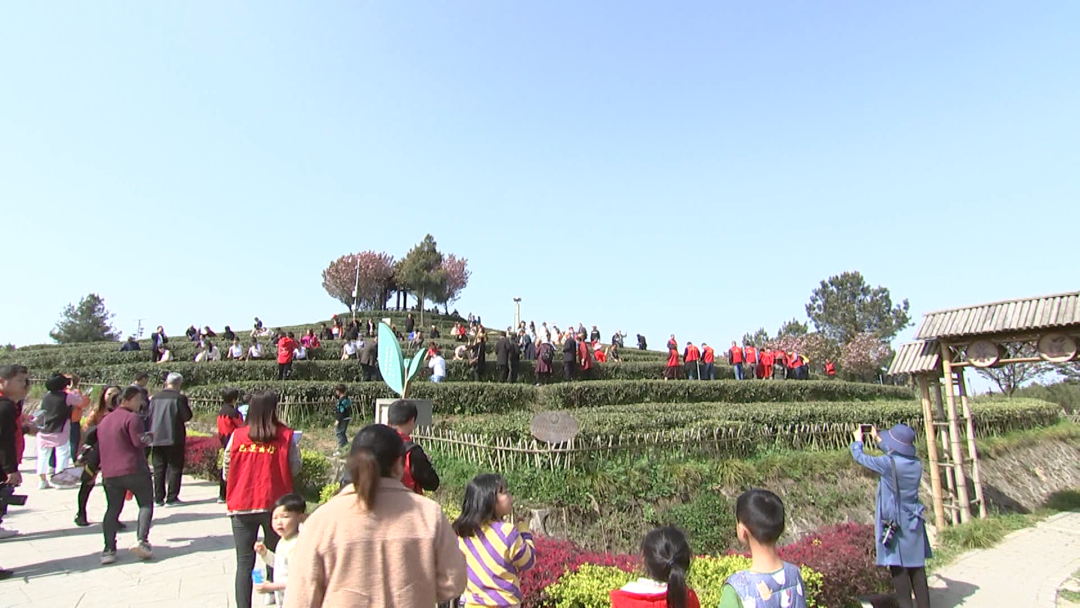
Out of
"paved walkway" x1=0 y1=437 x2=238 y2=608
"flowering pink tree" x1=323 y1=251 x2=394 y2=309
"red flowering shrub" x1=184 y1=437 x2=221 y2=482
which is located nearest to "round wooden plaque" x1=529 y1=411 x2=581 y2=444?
"paved walkway" x1=0 y1=437 x2=238 y2=608

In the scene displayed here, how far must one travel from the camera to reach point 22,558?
6574mm

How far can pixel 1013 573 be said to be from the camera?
25.8ft

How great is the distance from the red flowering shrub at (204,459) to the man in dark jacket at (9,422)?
4.59 m

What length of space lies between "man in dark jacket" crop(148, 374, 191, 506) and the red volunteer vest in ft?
15.3

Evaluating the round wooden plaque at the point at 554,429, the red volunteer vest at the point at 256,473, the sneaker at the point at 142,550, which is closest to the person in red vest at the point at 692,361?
the round wooden plaque at the point at 554,429

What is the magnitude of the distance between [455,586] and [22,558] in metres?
6.88

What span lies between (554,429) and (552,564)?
10.8 ft

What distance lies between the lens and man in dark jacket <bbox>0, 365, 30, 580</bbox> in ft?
20.0

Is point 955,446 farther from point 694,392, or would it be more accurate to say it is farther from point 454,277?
point 454,277

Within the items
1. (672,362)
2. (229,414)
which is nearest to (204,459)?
(229,414)

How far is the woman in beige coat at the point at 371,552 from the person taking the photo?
7.56 feet

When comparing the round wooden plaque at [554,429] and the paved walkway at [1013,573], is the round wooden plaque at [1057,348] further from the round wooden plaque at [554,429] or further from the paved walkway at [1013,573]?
the round wooden plaque at [554,429]

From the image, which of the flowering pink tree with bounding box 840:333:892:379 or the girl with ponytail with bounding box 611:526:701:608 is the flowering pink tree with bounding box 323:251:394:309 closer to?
the flowering pink tree with bounding box 840:333:892:379

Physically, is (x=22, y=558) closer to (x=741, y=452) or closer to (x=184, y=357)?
(x=741, y=452)
